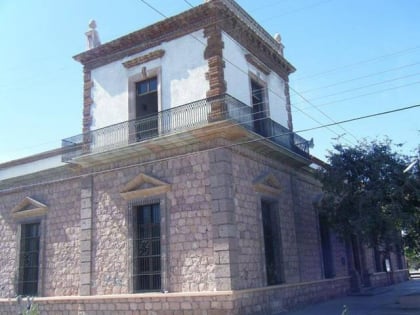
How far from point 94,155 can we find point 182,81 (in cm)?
354

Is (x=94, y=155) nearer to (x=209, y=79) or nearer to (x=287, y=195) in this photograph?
(x=209, y=79)

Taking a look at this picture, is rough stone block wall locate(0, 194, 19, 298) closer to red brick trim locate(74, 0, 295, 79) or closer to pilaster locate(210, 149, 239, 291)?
red brick trim locate(74, 0, 295, 79)

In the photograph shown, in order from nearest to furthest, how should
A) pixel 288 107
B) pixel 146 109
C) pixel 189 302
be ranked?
pixel 189 302 → pixel 146 109 → pixel 288 107

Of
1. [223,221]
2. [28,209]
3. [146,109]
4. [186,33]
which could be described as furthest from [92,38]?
[223,221]

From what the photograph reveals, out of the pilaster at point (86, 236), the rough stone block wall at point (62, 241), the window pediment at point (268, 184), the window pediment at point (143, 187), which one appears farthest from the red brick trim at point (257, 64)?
the rough stone block wall at point (62, 241)

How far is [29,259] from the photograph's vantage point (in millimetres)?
15688

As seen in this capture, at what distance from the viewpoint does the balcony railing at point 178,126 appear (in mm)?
12385

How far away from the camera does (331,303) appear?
49.5ft

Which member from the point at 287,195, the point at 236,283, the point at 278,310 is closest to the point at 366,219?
the point at 287,195

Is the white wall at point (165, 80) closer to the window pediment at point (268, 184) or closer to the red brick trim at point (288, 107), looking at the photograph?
the window pediment at point (268, 184)

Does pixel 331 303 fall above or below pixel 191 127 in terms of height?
below

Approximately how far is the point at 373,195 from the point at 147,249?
6991 mm

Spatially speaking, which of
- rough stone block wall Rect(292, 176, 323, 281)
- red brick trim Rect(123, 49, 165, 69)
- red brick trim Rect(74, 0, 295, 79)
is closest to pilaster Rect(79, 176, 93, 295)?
red brick trim Rect(123, 49, 165, 69)

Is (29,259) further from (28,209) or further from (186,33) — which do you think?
(186,33)
